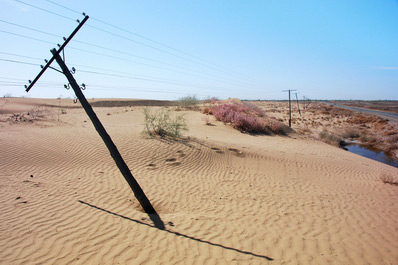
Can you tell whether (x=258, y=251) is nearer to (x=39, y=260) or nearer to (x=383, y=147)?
(x=39, y=260)

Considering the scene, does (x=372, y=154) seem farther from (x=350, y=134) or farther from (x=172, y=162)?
(x=172, y=162)

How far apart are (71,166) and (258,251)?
7735mm

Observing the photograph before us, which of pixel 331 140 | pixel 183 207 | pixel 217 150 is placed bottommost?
pixel 331 140

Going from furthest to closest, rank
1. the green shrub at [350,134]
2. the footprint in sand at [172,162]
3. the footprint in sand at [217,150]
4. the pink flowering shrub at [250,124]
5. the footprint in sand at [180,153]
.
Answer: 1. the green shrub at [350,134]
2. the pink flowering shrub at [250,124]
3. the footprint in sand at [217,150]
4. the footprint in sand at [180,153]
5. the footprint in sand at [172,162]

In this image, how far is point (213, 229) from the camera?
554 cm

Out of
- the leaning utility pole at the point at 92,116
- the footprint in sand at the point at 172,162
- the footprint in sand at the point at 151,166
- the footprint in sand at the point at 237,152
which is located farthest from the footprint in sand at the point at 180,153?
the leaning utility pole at the point at 92,116

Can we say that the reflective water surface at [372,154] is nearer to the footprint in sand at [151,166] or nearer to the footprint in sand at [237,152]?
the footprint in sand at [237,152]

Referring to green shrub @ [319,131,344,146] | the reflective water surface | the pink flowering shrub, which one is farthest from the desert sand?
green shrub @ [319,131,344,146]

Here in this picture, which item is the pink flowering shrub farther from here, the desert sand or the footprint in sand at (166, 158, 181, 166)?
the footprint in sand at (166, 158, 181, 166)

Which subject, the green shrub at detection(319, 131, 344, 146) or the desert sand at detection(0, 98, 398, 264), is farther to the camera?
the green shrub at detection(319, 131, 344, 146)

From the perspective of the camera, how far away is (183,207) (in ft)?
22.8

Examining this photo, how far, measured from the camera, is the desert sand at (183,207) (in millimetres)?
4605

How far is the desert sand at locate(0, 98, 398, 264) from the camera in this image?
15.1ft

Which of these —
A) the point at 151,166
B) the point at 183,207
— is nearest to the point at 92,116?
the point at 183,207
